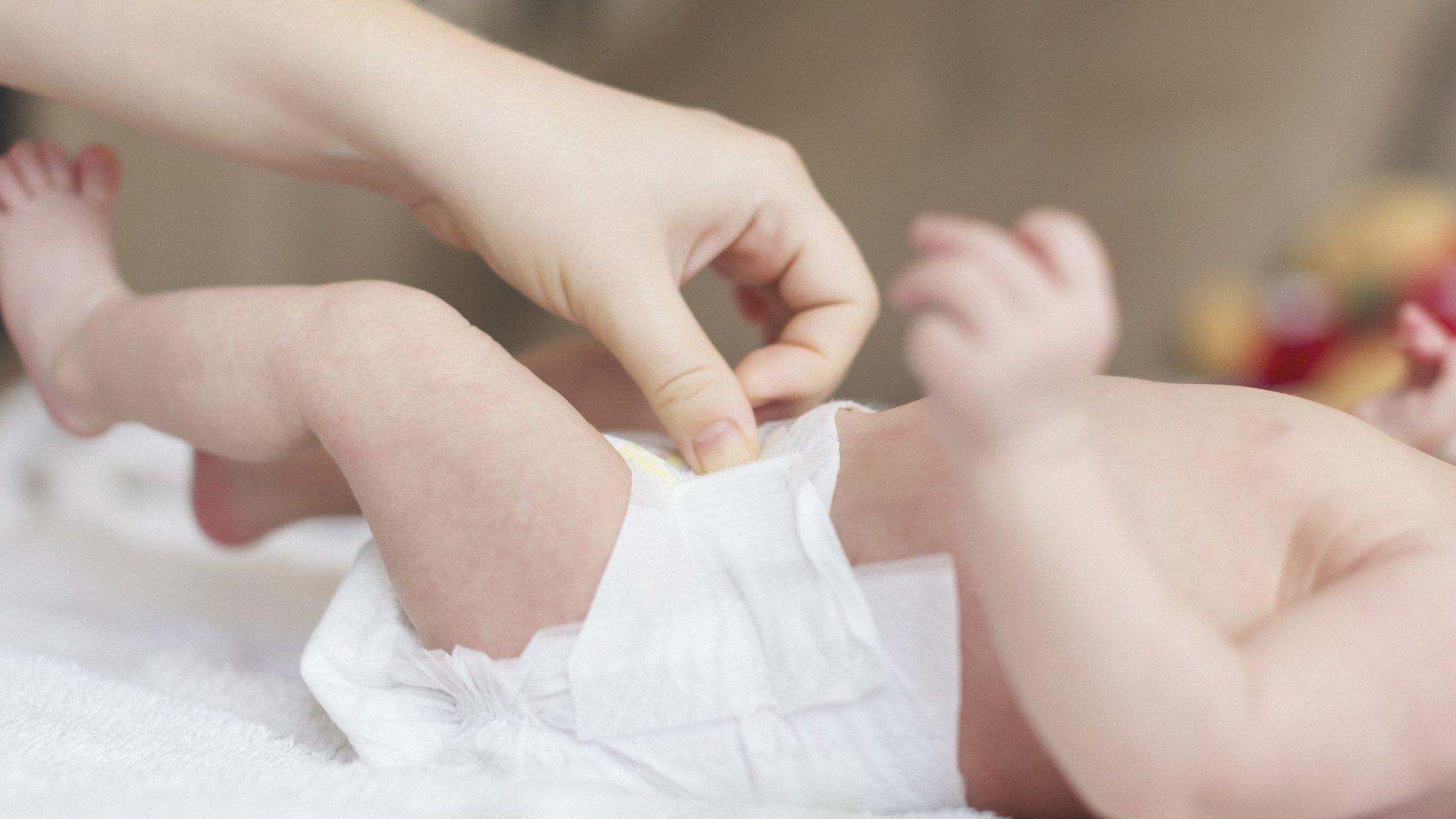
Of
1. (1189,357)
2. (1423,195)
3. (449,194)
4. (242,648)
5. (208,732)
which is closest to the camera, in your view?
(208,732)

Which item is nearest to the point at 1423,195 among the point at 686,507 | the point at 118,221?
the point at 686,507

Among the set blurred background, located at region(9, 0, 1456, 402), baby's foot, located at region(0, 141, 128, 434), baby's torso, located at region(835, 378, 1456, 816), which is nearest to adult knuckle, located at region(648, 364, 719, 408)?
baby's torso, located at region(835, 378, 1456, 816)

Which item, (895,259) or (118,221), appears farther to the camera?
(895,259)

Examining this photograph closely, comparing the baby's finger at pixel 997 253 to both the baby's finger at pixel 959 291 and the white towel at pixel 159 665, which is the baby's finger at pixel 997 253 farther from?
the white towel at pixel 159 665

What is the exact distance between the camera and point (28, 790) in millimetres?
489

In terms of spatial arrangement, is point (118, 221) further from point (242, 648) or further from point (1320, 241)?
point (1320, 241)

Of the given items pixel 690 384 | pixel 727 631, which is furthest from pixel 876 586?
pixel 690 384

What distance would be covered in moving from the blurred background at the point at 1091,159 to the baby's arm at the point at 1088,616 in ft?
3.83

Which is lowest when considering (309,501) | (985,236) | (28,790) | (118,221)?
(118,221)

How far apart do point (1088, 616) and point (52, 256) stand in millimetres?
763

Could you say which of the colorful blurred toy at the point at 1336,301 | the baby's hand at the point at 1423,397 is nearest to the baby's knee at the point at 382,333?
the baby's hand at the point at 1423,397

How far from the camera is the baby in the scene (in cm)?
45

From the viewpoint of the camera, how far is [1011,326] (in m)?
0.42

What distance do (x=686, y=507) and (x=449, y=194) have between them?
28cm
